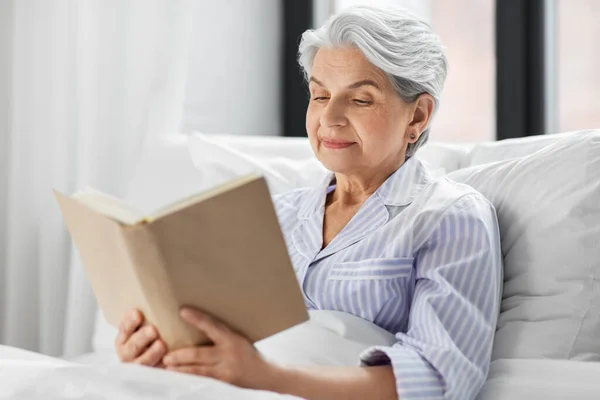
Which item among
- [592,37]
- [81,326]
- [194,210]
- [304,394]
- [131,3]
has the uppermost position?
[131,3]

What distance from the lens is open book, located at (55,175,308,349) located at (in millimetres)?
945

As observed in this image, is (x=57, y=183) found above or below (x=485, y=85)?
below

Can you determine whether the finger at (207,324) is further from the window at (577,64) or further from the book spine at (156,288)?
the window at (577,64)

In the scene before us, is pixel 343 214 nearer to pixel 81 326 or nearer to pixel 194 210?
pixel 194 210

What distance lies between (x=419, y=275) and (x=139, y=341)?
0.44 metres

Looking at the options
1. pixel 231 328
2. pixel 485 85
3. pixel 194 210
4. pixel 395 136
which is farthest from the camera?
pixel 485 85

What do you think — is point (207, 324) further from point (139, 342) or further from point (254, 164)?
point (254, 164)

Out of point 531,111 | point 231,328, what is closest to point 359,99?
point 231,328

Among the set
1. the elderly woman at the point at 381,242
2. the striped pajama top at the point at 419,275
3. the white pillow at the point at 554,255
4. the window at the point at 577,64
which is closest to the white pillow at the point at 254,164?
the elderly woman at the point at 381,242

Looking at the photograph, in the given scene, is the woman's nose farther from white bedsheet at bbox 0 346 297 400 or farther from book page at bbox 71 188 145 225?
white bedsheet at bbox 0 346 297 400

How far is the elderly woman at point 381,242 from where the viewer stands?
1.11 meters

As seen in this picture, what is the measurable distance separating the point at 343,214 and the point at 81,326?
1.12 meters

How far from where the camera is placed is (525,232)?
4.49 feet

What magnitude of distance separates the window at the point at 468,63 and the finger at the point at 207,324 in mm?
1664
